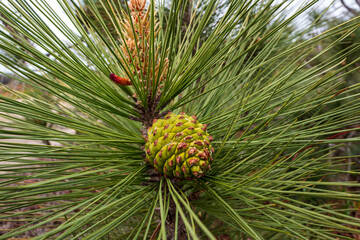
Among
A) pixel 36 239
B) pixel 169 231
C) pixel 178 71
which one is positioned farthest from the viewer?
pixel 169 231

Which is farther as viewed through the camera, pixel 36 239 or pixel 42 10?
pixel 42 10

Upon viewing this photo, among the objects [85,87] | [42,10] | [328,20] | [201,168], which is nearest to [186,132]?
[201,168]

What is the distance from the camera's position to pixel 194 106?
0.74m

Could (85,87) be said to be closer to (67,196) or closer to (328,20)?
(67,196)

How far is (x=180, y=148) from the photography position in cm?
46

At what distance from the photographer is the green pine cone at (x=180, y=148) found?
460mm

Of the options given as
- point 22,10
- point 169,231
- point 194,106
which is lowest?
point 169,231

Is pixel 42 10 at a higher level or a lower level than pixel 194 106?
higher

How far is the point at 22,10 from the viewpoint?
0.43 m

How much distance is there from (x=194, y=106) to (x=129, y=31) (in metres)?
0.29

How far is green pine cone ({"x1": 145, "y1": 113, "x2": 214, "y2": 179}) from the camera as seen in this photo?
46cm

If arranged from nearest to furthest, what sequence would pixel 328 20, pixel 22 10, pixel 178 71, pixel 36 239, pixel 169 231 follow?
pixel 36 239 → pixel 22 10 → pixel 178 71 → pixel 169 231 → pixel 328 20

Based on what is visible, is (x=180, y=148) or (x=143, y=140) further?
(x=143, y=140)

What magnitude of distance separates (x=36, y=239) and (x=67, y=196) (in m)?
0.19
